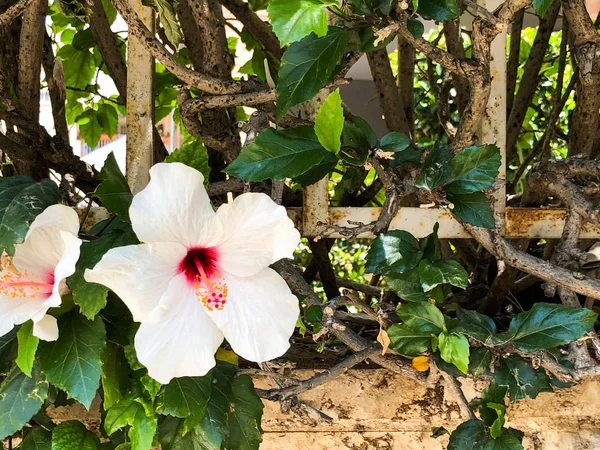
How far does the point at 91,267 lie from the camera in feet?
2.39

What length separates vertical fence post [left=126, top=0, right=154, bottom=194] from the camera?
3.12ft

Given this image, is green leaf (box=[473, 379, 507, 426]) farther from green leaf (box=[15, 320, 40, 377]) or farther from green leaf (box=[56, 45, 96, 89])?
green leaf (box=[56, 45, 96, 89])

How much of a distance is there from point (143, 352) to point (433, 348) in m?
0.37

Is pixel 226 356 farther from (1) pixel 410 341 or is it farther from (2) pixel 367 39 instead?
(2) pixel 367 39

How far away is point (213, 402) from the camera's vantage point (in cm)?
83

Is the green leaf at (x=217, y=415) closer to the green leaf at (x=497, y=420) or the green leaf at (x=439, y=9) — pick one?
the green leaf at (x=497, y=420)

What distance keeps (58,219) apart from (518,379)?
585 millimetres

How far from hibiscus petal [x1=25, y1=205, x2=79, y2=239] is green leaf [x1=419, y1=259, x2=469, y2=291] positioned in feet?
1.32

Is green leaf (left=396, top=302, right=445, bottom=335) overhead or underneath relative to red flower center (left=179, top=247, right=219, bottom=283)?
underneath

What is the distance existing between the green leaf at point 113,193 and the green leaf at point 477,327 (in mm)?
436

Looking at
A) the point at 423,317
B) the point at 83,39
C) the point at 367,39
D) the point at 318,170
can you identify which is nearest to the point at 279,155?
the point at 318,170

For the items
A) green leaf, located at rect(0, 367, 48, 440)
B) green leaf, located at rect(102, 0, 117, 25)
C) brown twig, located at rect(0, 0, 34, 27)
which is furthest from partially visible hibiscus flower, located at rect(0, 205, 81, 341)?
green leaf, located at rect(102, 0, 117, 25)

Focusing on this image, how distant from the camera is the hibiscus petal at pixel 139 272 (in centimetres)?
67

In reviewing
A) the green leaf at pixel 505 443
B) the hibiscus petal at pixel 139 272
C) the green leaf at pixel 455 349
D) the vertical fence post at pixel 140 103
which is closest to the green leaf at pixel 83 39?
the vertical fence post at pixel 140 103
